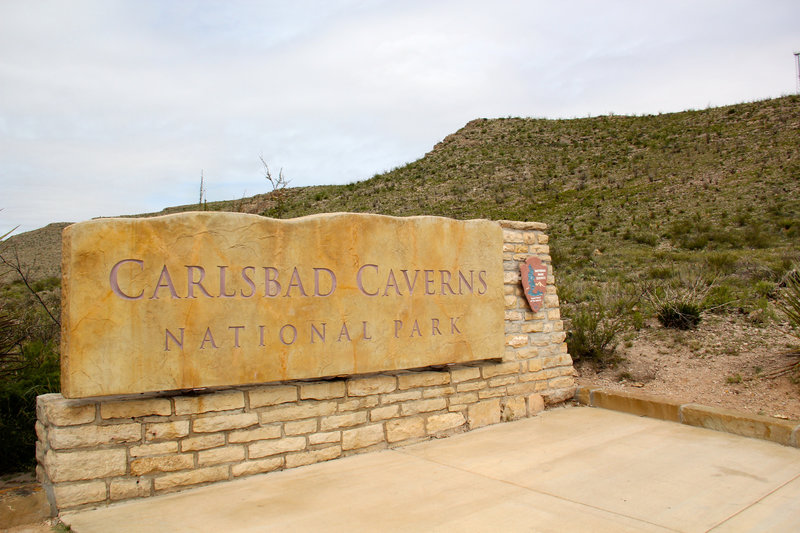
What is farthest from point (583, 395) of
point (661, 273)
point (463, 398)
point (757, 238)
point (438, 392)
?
point (757, 238)

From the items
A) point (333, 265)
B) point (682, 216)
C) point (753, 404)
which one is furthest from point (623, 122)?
point (333, 265)

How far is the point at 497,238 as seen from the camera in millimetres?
6887

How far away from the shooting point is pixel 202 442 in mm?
4676

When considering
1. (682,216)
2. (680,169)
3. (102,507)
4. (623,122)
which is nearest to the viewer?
(102,507)

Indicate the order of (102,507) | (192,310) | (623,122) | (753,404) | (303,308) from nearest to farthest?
(102,507), (192,310), (303,308), (753,404), (623,122)

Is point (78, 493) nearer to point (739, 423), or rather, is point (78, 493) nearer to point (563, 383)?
point (563, 383)

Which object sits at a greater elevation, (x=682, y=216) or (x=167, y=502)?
(x=682, y=216)

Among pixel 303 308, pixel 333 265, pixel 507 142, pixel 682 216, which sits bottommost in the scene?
pixel 303 308

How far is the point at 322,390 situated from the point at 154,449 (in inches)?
58.4

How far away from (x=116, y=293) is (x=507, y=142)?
38.6 m

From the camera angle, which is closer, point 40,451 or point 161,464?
point 161,464

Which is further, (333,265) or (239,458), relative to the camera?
(333,265)

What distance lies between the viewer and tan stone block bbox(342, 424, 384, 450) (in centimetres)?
545

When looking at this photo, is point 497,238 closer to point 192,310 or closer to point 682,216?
point 192,310
